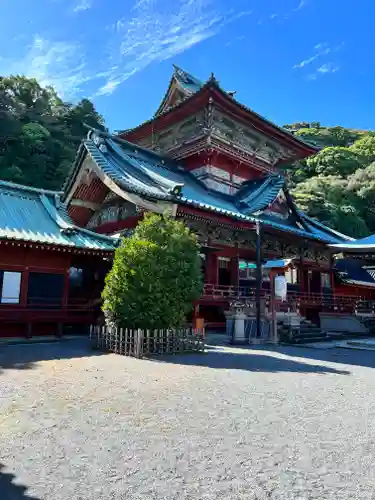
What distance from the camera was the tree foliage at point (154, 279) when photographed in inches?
447

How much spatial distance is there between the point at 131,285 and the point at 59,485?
8166 millimetres

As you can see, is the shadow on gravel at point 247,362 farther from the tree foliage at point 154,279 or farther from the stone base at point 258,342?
the stone base at point 258,342

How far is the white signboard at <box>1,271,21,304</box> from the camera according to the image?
14.5 m

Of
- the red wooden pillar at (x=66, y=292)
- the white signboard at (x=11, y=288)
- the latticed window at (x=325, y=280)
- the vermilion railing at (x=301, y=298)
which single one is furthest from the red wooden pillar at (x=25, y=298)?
the latticed window at (x=325, y=280)

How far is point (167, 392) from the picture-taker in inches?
265

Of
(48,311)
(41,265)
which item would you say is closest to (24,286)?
(41,265)

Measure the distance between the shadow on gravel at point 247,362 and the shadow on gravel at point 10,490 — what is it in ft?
21.2

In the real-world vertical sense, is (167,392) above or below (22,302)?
below

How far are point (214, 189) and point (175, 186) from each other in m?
6.28

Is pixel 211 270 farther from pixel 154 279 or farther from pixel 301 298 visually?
pixel 154 279

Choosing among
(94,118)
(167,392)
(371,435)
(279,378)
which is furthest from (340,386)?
(94,118)

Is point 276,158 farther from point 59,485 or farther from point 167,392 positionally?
point 59,485

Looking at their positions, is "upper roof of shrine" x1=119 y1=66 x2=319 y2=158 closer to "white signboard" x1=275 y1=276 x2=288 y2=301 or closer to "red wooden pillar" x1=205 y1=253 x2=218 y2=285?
"red wooden pillar" x1=205 y1=253 x2=218 y2=285

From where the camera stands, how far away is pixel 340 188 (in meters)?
57.8
